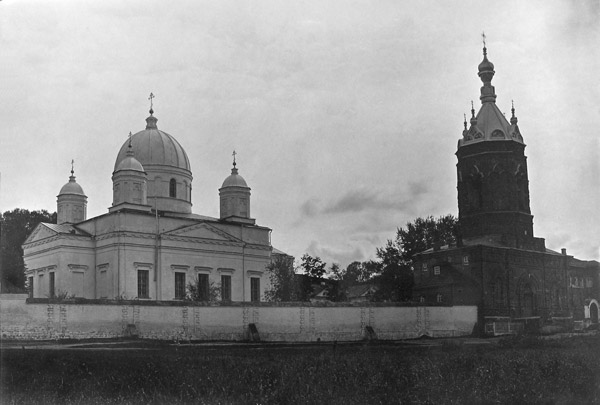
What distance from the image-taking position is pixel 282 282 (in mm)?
41000

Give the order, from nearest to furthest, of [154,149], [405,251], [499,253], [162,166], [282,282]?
1. [282,282]
2. [499,253]
3. [162,166]
4. [154,149]
5. [405,251]

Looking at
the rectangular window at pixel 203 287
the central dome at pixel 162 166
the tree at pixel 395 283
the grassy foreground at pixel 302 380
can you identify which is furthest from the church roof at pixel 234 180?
the grassy foreground at pixel 302 380

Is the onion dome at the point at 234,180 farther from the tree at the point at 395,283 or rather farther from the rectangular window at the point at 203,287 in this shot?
the tree at the point at 395,283

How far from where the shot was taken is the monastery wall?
2559 cm

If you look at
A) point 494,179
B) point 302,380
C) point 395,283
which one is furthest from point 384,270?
point 302,380

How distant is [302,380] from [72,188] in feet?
112

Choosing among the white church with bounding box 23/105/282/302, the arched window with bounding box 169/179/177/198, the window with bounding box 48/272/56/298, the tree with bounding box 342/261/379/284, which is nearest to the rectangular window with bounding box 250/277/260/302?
the white church with bounding box 23/105/282/302

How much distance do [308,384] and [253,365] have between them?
1.67 m

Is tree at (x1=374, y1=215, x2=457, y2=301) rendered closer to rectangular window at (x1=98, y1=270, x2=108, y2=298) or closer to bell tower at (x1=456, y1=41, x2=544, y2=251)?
bell tower at (x1=456, y1=41, x2=544, y2=251)

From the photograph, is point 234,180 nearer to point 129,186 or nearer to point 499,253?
point 129,186

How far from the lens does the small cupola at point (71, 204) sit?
42.1 meters

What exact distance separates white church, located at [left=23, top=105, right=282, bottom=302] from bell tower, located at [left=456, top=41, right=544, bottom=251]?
45.5ft

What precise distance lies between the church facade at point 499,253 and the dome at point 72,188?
21702 millimetres

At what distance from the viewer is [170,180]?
4425 cm
